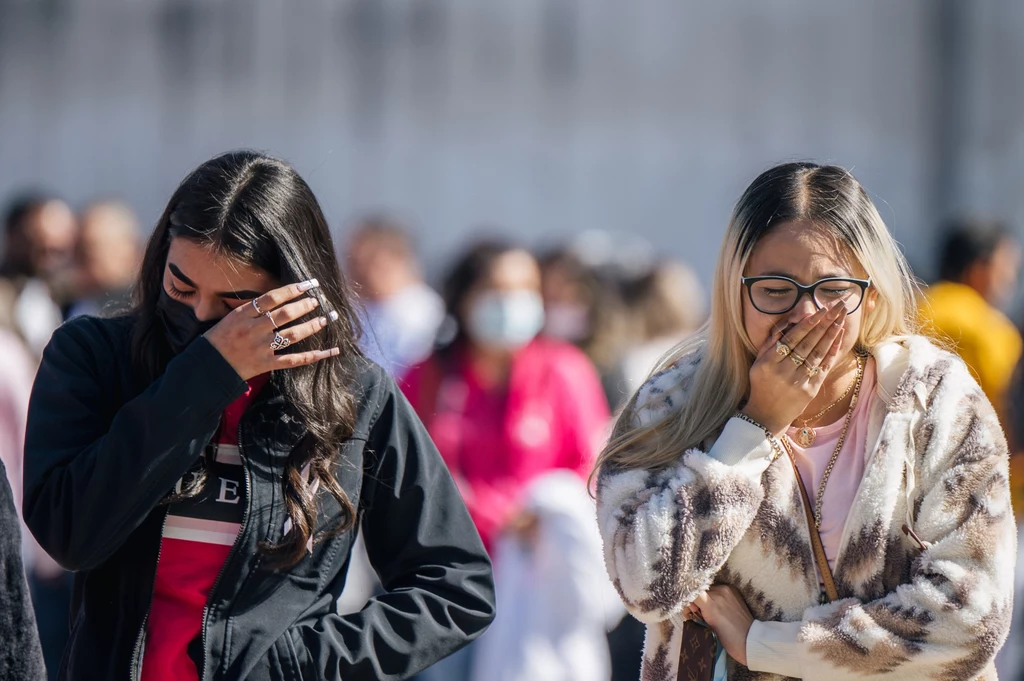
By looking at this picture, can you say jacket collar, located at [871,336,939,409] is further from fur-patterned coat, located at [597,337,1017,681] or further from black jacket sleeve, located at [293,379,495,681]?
black jacket sleeve, located at [293,379,495,681]

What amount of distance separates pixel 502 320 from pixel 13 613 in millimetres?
3271

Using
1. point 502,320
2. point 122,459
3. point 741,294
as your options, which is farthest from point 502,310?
point 122,459

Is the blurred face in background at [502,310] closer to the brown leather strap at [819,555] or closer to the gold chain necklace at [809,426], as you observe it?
the gold chain necklace at [809,426]

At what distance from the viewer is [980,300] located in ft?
19.7

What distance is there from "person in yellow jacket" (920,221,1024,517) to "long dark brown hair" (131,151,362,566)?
338cm

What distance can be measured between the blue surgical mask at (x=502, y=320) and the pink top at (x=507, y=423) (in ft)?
0.26

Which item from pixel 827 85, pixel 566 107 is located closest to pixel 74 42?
pixel 566 107

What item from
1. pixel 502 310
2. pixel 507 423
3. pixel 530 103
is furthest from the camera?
pixel 530 103

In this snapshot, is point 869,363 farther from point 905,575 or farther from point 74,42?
point 74,42

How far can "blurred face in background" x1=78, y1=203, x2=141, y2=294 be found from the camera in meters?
5.97

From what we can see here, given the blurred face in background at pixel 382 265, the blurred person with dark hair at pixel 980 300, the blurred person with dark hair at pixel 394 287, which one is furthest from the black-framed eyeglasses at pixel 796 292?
the blurred face in background at pixel 382 265

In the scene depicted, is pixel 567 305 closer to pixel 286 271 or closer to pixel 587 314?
pixel 587 314

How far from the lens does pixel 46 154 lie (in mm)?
10516

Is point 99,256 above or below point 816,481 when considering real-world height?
below
